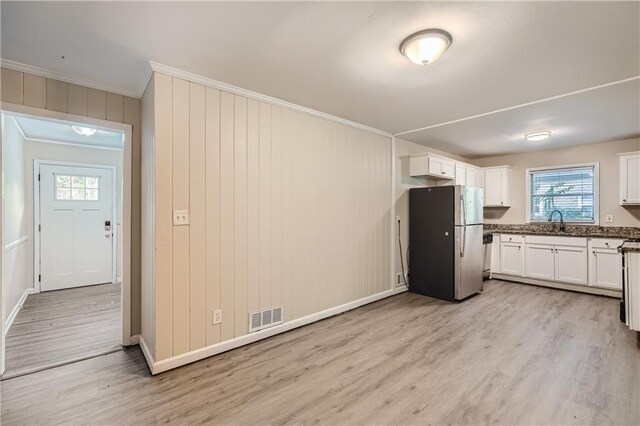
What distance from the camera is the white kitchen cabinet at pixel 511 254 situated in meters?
5.24

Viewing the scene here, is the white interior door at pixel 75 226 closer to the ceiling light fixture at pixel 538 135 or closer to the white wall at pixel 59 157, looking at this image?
the white wall at pixel 59 157

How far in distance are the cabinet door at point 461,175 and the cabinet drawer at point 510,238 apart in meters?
1.20

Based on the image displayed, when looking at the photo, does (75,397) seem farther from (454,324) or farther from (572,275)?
(572,275)

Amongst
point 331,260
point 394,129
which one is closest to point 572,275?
point 394,129

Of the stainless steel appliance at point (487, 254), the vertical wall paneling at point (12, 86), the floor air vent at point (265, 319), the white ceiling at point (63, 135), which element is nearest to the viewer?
the vertical wall paneling at point (12, 86)

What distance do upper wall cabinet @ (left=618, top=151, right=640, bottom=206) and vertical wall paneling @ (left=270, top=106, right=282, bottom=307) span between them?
5200 mm

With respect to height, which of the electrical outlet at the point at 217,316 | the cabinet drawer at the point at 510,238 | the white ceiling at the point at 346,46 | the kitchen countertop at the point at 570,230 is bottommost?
the electrical outlet at the point at 217,316

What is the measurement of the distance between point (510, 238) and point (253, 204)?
191 inches

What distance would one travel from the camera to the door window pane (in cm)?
474

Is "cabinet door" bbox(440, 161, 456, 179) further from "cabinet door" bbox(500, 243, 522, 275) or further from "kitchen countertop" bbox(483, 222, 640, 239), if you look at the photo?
"cabinet door" bbox(500, 243, 522, 275)

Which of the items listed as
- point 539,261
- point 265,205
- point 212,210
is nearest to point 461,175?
point 539,261

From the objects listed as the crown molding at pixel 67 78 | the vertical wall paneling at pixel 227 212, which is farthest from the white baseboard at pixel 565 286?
the crown molding at pixel 67 78

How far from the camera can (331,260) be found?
11.9 ft

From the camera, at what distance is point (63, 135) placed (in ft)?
14.3
